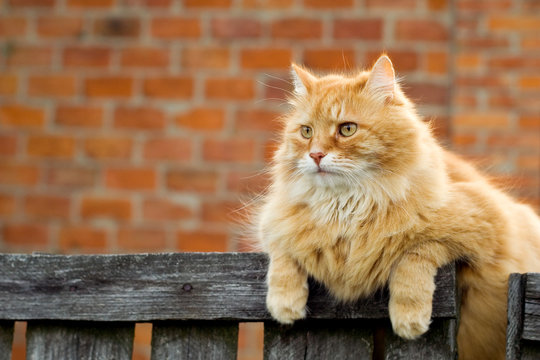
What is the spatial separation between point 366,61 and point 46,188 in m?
1.69

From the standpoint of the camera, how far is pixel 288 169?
6.70 ft

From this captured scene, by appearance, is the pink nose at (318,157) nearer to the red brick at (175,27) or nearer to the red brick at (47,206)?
the red brick at (175,27)

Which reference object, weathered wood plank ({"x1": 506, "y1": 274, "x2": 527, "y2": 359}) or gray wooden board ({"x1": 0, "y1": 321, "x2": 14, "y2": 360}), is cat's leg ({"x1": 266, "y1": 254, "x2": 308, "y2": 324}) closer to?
weathered wood plank ({"x1": 506, "y1": 274, "x2": 527, "y2": 359})

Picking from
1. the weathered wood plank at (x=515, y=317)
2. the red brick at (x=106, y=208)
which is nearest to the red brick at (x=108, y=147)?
the red brick at (x=106, y=208)

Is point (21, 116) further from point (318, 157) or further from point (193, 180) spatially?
point (318, 157)

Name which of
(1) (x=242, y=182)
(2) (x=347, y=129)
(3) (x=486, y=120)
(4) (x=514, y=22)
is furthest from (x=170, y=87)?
(2) (x=347, y=129)

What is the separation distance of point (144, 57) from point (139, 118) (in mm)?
306

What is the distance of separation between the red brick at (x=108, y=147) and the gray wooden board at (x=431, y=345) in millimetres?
2431

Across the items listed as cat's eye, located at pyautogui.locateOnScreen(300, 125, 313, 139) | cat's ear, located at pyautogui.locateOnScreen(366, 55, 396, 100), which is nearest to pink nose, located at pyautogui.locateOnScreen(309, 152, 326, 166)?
cat's eye, located at pyautogui.locateOnScreen(300, 125, 313, 139)

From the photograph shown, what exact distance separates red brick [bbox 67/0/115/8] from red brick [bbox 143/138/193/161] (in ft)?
2.37

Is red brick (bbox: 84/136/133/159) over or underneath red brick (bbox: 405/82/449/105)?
underneath

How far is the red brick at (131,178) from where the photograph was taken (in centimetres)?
388

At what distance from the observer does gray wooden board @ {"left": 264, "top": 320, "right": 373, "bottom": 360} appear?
1.75 meters

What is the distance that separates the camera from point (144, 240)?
385cm
